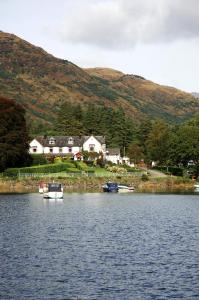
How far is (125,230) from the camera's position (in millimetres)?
62344

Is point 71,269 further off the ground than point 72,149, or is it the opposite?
point 72,149

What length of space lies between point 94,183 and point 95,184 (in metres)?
0.36

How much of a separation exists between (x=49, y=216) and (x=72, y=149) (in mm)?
99177

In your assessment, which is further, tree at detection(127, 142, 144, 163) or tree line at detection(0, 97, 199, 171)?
tree at detection(127, 142, 144, 163)

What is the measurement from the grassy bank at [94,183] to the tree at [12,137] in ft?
20.6

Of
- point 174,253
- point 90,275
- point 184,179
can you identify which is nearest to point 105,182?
point 184,179

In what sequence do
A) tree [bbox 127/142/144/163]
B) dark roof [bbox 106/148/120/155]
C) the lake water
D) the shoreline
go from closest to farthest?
the lake water → the shoreline → tree [bbox 127/142/144/163] → dark roof [bbox 106/148/120/155]

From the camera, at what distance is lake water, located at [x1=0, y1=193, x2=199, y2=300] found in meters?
35.1

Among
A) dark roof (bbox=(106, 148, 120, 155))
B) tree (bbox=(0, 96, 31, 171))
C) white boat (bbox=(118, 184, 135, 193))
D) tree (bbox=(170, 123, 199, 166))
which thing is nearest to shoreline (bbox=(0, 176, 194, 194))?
white boat (bbox=(118, 184, 135, 193))

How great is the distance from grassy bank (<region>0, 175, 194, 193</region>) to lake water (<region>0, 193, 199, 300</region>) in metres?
41.1

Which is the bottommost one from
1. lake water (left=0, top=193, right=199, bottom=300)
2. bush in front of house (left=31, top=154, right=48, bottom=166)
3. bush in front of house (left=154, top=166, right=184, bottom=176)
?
lake water (left=0, top=193, right=199, bottom=300)

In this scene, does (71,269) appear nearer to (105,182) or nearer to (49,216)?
(49,216)

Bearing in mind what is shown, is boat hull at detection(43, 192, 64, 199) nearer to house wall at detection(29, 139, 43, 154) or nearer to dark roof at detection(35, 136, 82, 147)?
dark roof at detection(35, 136, 82, 147)

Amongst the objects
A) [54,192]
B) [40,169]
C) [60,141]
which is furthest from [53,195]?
[60,141]
